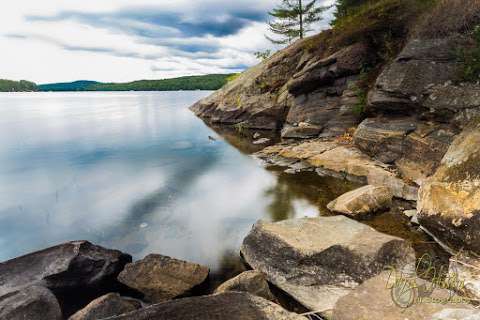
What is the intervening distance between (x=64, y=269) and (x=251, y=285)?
5011 millimetres

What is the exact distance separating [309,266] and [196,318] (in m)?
3.47

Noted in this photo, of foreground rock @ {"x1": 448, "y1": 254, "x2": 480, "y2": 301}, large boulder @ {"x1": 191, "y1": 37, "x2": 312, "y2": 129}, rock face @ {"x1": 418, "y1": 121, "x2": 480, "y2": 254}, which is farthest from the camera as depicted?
large boulder @ {"x1": 191, "y1": 37, "x2": 312, "y2": 129}

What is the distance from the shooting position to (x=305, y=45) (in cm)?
3139

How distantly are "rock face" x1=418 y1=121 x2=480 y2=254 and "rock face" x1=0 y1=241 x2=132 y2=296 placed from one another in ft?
30.3

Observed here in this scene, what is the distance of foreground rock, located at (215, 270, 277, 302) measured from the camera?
7.19m

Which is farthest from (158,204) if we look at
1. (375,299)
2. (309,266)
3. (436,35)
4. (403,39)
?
(403,39)

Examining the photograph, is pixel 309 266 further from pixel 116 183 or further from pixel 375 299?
pixel 116 183

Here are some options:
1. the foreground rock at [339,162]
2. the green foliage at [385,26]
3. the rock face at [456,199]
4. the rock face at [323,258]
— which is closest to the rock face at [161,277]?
the rock face at [323,258]

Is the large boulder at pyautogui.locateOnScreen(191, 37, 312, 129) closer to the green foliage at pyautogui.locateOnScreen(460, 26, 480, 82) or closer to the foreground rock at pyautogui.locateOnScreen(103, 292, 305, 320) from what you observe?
the green foliage at pyautogui.locateOnScreen(460, 26, 480, 82)

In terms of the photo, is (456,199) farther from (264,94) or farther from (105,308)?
(264,94)

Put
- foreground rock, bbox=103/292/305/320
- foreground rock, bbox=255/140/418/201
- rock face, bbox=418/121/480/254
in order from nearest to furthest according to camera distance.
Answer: foreground rock, bbox=103/292/305/320 → rock face, bbox=418/121/480/254 → foreground rock, bbox=255/140/418/201

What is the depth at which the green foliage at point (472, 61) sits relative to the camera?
44.2ft

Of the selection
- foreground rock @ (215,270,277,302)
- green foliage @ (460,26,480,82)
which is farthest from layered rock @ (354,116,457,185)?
foreground rock @ (215,270,277,302)

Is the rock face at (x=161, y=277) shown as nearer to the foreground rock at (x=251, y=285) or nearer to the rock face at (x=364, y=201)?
the foreground rock at (x=251, y=285)
